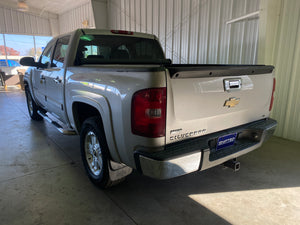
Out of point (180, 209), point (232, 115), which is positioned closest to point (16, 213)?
point (180, 209)

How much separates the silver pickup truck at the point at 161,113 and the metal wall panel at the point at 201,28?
2.66m

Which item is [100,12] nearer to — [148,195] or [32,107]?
[32,107]

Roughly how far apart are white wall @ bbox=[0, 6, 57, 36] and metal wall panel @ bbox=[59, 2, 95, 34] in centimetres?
107

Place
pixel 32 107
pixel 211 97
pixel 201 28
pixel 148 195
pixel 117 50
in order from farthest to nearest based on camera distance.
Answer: pixel 201 28 → pixel 32 107 → pixel 117 50 → pixel 148 195 → pixel 211 97

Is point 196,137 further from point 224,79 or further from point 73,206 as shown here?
point 73,206

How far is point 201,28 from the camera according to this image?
5.73 m

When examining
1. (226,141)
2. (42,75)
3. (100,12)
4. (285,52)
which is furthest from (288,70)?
(100,12)

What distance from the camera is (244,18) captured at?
4.59m

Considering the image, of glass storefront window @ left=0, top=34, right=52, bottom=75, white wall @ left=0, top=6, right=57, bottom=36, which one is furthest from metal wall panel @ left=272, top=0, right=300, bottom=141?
glass storefront window @ left=0, top=34, right=52, bottom=75

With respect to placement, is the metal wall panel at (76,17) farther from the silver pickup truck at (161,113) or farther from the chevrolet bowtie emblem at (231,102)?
the chevrolet bowtie emblem at (231,102)

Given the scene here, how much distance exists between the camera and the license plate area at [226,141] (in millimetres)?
2059

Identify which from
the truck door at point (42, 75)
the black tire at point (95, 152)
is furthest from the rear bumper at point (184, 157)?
the truck door at point (42, 75)

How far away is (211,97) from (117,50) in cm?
199

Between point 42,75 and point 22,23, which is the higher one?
point 22,23
